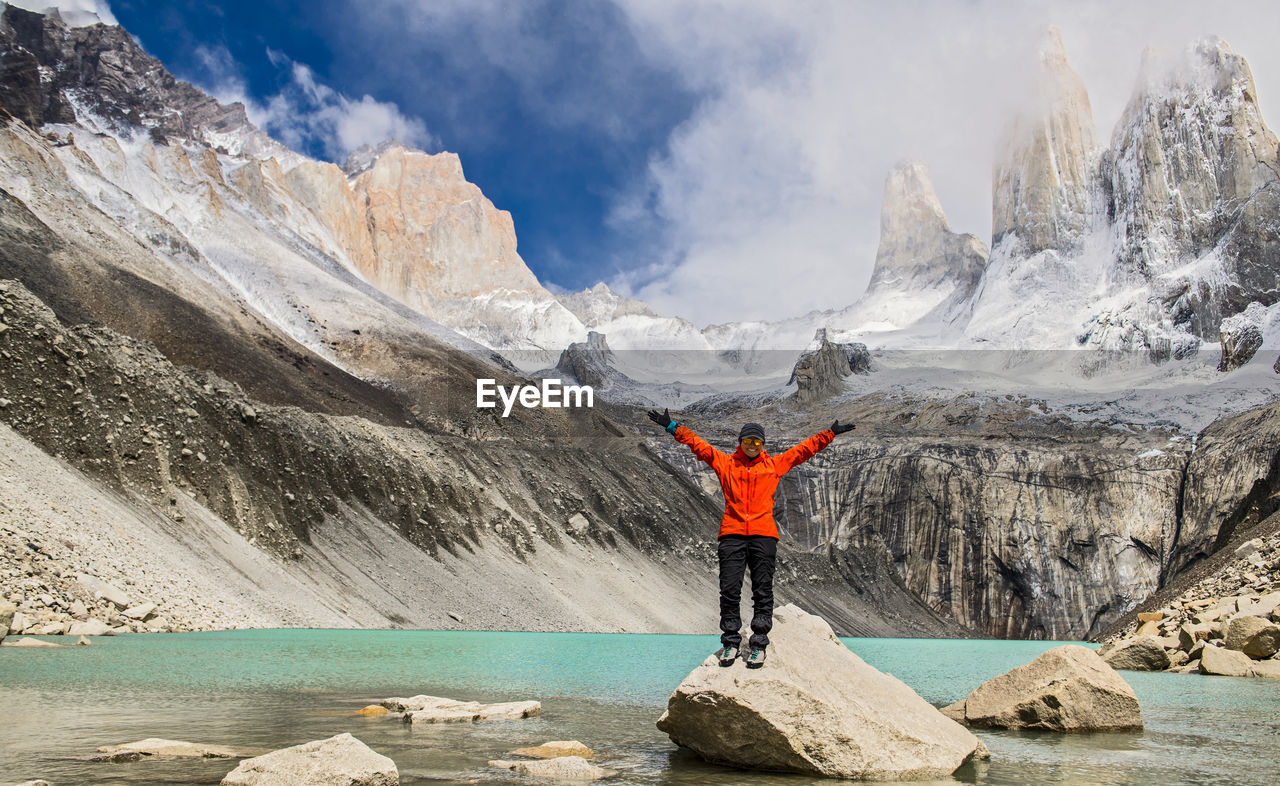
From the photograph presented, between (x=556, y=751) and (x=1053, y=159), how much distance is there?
181 metres

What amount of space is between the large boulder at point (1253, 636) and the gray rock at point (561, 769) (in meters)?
17.3

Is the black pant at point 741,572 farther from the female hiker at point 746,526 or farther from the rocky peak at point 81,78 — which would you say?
the rocky peak at point 81,78

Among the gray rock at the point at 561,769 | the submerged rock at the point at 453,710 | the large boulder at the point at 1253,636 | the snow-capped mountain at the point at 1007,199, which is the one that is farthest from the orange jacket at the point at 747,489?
the snow-capped mountain at the point at 1007,199

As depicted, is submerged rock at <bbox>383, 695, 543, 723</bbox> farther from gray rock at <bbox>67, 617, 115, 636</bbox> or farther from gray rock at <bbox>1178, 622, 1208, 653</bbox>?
gray rock at <bbox>1178, 622, 1208, 653</bbox>

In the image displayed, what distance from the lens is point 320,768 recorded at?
6.97 m

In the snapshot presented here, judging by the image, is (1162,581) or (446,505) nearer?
(446,505)

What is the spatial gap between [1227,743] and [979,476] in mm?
100073

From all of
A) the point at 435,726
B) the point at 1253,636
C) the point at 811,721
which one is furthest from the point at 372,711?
the point at 1253,636

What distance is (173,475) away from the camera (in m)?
37.9

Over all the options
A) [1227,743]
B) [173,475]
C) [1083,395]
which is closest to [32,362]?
[173,475]

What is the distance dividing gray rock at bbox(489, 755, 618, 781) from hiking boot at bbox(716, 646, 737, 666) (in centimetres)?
139

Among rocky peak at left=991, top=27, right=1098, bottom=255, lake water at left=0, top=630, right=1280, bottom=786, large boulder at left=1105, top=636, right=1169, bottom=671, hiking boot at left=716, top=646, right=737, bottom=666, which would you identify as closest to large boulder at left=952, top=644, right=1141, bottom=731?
lake water at left=0, top=630, right=1280, bottom=786

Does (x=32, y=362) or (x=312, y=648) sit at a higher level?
(x=32, y=362)

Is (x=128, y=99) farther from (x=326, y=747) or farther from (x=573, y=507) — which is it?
(x=326, y=747)
